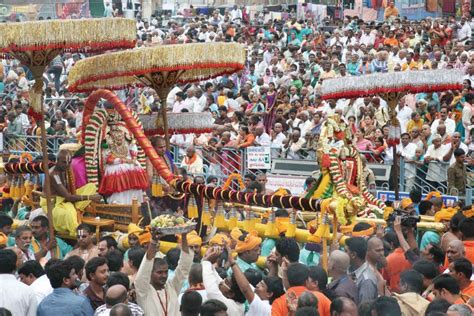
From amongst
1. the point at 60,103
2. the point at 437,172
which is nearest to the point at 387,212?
the point at 437,172

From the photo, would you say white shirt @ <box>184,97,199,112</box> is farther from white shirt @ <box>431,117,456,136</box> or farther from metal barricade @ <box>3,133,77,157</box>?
white shirt @ <box>431,117,456,136</box>

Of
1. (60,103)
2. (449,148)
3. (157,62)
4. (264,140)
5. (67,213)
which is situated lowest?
(60,103)

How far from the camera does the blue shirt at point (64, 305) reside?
32.2 ft

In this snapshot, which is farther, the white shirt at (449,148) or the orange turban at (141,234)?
the white shirt at (449,148)

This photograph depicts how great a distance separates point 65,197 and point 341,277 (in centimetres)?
559

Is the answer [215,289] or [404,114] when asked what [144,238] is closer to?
[215,289]

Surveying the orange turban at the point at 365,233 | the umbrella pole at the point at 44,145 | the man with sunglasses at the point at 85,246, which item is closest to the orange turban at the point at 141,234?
the man with sunglasses at the point at 85,246

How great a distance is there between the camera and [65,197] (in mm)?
15375

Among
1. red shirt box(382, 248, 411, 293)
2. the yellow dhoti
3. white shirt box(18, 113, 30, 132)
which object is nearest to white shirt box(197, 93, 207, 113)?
white shirt box(18, 113, 30, 132)

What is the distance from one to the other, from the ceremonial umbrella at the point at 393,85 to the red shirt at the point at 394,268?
18.3ft

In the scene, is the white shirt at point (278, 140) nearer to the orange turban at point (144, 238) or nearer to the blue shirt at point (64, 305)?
the orange turban at point (144, 238)

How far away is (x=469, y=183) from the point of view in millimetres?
19266

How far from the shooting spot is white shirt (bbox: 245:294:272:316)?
988 cm

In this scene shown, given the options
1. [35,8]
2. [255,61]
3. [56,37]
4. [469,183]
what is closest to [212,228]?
[56,37]
